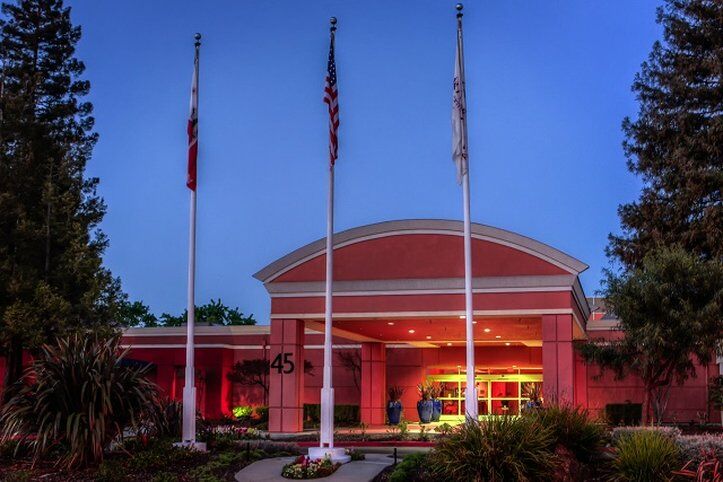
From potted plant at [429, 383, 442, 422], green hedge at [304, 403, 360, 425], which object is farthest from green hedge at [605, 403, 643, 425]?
green hedge at [304, 403, 360, 425]

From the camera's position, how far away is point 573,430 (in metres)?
15.7

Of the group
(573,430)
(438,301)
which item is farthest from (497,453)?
(438,301)

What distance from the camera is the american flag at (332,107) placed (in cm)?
1920

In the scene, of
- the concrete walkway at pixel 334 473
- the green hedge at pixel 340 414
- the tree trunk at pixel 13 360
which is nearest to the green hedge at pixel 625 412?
the green hedge at pixel 340 414

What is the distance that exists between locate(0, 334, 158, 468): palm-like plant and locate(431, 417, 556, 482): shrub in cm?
654

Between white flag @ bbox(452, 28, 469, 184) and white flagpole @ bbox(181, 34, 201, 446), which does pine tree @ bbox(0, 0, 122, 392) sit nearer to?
white flagpole @ bbox(181, 34, 201, 446)

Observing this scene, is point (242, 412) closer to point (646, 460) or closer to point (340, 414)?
point (340, 414)

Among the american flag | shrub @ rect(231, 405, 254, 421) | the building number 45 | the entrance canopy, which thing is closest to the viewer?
the american flag

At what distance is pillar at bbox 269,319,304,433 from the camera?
92.7 feet

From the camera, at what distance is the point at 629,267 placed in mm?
38500

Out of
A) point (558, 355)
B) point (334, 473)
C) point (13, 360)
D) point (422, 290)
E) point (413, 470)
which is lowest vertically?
point (334, 473)

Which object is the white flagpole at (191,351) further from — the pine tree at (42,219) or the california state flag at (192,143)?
the pine tree at (42,219)

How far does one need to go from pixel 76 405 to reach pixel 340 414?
22.0 metres

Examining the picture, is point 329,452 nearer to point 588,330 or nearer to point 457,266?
point 457,266
